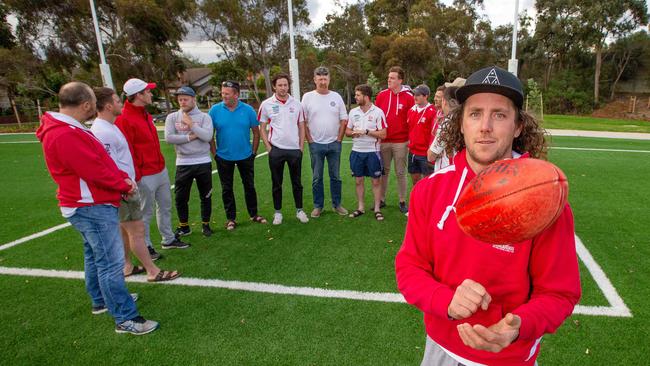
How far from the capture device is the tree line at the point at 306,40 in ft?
101

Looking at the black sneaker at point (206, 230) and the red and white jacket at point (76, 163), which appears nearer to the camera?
the red and white jacket at point (76, 163)

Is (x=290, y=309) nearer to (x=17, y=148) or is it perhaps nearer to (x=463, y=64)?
(x=17, y=148)

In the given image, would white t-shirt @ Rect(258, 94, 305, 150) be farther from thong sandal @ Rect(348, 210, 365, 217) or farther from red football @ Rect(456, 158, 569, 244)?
red football @ Rect(456, 158, 569, 244)

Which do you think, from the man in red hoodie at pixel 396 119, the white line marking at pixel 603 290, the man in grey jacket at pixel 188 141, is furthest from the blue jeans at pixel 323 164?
the white line marking at pixel 603 290

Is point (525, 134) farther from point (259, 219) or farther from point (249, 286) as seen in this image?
point (259, 219)

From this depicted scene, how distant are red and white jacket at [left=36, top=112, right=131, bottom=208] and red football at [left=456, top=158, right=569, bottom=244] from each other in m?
2.95

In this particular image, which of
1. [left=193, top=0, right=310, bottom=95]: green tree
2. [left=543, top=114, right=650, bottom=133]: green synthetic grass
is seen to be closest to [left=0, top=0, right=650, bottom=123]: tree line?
[left=193, top=0, right=310, bottom=95]: green tree

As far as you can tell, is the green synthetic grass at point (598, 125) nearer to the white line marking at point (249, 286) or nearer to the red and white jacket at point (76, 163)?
the white line marking at point (249, 286)

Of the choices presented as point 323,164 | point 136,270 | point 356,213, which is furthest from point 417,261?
point 323,164

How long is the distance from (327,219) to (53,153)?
408 centimetres

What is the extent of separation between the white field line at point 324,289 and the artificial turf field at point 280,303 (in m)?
0.07

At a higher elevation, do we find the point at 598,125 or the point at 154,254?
the point at 154,254

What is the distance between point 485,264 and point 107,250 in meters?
3.03

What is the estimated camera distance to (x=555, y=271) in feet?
4.38
